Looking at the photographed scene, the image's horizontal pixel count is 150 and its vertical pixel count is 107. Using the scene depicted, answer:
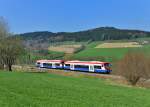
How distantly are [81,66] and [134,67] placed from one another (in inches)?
1300

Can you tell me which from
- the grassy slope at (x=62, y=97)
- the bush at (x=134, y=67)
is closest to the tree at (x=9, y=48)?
the bush at (x=134, y=67)

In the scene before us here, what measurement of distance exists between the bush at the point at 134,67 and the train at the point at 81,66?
23.2 m

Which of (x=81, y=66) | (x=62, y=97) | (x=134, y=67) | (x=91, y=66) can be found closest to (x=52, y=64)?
(x=81, y=66)

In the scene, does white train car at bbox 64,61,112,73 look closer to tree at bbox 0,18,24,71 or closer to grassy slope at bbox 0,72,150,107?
tree at bbox 0,18,24,71

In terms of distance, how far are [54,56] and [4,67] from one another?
65.0 m

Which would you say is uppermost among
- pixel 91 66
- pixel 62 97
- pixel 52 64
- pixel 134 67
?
pixel 52 64

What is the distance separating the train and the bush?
913 inches

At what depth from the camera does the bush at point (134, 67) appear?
50.1 m

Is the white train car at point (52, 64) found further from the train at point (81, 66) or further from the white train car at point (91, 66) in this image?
the white train car at point (91, 66)

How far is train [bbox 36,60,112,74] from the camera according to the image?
247 ft

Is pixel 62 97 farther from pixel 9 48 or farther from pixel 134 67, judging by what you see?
pixel 9 48

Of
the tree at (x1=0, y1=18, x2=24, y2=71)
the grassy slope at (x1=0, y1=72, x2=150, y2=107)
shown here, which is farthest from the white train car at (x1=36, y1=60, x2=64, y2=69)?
the grassy slope at (x1=0, y1=72, x2=150, y2=107)

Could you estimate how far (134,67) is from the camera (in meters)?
50.4

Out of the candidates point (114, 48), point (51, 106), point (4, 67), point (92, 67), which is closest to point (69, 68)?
point (92, 67)
